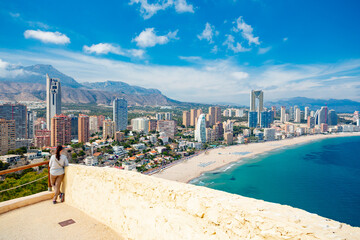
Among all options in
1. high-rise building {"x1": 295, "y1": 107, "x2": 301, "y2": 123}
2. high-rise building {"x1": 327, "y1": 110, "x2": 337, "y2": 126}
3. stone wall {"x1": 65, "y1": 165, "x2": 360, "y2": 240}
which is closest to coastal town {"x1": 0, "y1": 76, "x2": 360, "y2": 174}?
high-rise building {"x1": 327, "y1": 110, "x2": 337, "y2": 126}

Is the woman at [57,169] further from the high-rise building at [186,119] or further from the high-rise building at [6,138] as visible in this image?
the high-rise building at [186,119]

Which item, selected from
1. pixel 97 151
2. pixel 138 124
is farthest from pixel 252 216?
pixel 138 124

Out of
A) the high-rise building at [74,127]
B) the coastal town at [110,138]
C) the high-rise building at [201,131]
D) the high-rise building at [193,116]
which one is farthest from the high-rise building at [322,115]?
the high-rise building at [74,127]

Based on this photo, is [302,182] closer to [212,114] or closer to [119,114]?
[119,114]

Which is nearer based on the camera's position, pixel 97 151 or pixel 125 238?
pixel 125 238

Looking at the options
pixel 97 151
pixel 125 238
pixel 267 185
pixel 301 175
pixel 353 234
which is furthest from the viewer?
pixel 97 151

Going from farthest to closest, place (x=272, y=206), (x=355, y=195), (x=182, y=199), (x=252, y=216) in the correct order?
(x=355, y=195) → (x=182, y=199) → (x=272, y=206) → (x=252, y=216)

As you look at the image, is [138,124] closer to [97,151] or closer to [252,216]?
[97,151]
